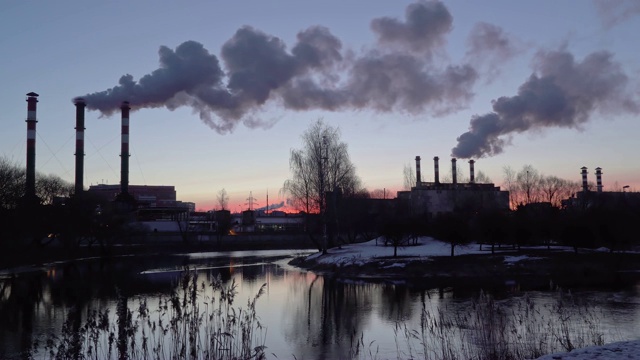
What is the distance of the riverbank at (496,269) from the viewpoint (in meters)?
35.9

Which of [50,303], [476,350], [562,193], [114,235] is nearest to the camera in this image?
[476,350]

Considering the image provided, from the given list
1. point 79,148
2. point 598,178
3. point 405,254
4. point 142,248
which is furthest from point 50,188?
point 598,178

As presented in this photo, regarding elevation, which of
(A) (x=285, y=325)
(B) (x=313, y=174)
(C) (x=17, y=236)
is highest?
(B) (x=313, y=174)

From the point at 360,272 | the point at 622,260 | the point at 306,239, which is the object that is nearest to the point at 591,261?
the point at 622,260

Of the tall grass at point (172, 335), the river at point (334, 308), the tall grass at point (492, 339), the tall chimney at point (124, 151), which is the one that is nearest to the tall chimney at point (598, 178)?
the tall chimney at point (124, 151)

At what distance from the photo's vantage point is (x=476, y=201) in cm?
10700

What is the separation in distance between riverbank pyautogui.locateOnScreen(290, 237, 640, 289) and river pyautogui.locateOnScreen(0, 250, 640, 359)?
270cm

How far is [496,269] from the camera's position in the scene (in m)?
40.4

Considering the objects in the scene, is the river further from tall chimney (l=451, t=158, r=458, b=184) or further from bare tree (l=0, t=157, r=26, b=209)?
tall chimney (l=451, t=158, r=458, b=184)

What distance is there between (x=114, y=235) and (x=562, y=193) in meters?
99.8

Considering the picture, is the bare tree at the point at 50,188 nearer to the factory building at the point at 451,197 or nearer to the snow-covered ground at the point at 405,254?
the snow-covered ground at the point at 405,254

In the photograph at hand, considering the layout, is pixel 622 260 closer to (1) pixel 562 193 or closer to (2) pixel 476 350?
(2) pixel 476 350

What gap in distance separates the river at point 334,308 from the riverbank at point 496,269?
8.87ft

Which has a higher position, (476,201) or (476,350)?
(476,201)
